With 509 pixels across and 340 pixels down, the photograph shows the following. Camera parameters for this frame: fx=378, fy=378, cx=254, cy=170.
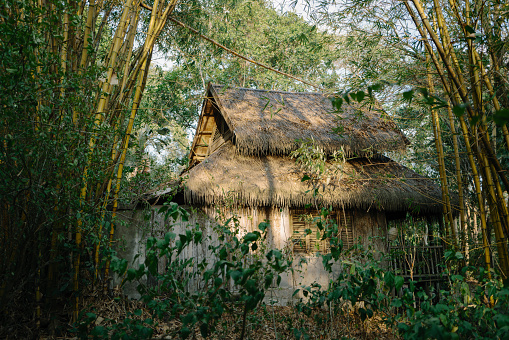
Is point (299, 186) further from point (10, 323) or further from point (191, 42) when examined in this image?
point (10, 323)

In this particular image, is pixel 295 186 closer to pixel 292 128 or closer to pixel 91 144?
pixel 292 128

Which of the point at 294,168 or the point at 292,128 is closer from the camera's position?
the point at 294,168

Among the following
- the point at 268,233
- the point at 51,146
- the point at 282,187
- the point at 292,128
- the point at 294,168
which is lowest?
the point at 268,233

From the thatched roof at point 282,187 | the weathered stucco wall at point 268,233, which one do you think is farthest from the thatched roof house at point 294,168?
the weathered stucco wall at point 268,233

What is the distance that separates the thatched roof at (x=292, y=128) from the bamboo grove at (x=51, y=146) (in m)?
3.00

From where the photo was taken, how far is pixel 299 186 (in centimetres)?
600

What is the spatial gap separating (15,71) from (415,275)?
6.50 metres

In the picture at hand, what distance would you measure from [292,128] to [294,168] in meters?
0.80

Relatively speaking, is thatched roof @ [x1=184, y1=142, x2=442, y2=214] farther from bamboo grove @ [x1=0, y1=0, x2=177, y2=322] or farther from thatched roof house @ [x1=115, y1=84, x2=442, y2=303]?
bamboo grove @ [x1=0, y1=0, x2=177, y2=322]

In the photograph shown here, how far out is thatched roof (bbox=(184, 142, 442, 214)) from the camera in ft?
18.5

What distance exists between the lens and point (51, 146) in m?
2.43

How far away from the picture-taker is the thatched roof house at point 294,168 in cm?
574

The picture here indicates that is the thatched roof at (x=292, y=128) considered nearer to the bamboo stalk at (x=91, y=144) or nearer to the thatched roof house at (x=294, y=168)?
the thatched roof house at (x=294, y=168)

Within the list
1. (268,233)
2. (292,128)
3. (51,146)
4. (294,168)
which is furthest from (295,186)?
(51,146)
